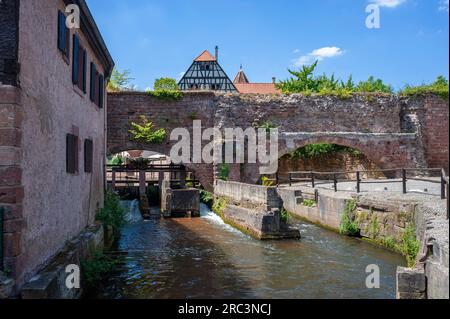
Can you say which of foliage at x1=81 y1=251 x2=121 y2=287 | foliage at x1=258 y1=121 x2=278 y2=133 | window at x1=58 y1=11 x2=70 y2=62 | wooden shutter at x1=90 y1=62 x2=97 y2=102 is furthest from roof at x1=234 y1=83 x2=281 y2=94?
foliage at x1=81 y1=251 x2=121 y2=287

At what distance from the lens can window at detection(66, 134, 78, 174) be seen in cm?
744

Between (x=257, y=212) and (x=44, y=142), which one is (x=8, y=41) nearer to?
(x=44, y=142)

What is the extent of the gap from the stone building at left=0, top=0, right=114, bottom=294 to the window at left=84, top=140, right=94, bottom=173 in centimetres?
5

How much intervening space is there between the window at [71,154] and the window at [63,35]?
1.46m

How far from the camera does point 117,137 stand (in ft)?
68.5

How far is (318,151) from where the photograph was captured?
1019 inches

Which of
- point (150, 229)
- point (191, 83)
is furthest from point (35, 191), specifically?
point (191, 83)

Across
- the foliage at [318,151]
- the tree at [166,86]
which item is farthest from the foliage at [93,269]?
the foliage at [318,151]

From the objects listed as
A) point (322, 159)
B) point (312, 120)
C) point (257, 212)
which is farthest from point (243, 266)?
point (322, 159)

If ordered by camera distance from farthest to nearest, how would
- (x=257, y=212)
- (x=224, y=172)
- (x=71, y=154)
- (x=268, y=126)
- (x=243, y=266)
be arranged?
(x=268, y=126) < (x=224, y=172) < (x=257, y=212) < (x=243, y=266) < (x=71, y=154)

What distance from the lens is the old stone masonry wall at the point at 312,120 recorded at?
68.8 ft

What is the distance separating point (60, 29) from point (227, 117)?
14.8 meters

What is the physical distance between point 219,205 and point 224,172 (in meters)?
3.07

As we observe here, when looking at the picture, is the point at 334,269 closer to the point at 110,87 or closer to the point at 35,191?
the point at 35,191
